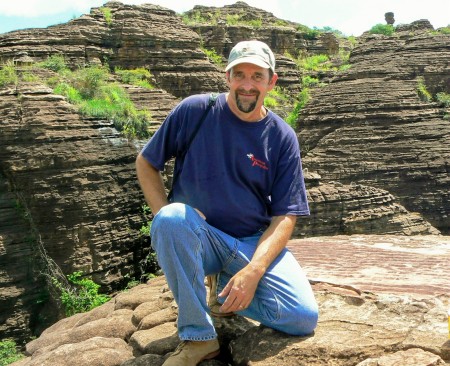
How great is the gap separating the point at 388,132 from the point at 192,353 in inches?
771

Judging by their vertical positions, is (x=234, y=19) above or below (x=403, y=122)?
above

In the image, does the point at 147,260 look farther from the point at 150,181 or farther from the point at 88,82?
the point at 150,181

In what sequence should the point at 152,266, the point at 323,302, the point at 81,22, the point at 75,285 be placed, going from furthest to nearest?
the point at 81,22 → the point at 152,266 → the point at 75,285 → the point at 323,302

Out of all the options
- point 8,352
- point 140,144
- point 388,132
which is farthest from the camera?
point 388,132

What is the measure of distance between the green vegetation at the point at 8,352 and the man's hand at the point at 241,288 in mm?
8200

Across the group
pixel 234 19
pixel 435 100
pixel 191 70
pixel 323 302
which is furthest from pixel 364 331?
pixel 234 19

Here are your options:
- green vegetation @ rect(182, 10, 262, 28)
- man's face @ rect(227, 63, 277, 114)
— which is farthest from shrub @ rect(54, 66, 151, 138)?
green vegetation @ rect(182, 10, 262, 28)

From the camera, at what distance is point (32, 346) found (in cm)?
523

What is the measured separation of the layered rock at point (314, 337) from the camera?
314 cm

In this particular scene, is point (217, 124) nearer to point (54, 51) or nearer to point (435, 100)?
point (54, 51)

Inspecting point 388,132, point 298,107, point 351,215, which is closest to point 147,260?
point 351,215

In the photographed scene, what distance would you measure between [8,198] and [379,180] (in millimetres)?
12658

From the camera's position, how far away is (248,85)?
3.51m

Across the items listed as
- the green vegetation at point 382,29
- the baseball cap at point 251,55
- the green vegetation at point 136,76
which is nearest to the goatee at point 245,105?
the baseball cap at point 251,55
